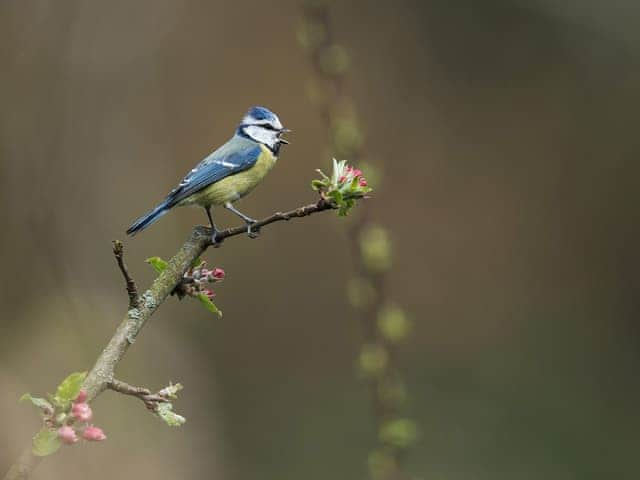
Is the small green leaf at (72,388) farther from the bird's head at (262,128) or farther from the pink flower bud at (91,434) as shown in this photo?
the bird's head at (262,128)

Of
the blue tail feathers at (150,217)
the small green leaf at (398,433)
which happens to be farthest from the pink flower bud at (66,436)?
the small green leaf at (398,433)

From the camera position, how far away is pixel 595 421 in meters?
Result: 4.98

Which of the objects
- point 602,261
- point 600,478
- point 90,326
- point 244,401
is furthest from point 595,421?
point 90,326

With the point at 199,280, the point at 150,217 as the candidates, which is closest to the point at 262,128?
the point at 150,217

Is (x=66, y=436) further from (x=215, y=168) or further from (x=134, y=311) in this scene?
(x=215, y=168)

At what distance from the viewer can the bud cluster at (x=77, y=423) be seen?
1087 mm

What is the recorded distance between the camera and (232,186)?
2373 millimetres

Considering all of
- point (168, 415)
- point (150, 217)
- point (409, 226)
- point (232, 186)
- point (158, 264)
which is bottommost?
point (168, 415)

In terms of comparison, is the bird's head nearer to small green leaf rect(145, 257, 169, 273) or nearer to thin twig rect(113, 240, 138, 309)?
small green leaf rect(145, 257, 169, 273)

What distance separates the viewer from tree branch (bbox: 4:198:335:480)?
1096mm

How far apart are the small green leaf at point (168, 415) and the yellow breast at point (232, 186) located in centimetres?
112

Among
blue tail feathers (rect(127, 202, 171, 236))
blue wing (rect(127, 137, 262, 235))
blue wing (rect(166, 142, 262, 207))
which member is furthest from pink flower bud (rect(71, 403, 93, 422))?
blue wing (rect(166, 142, 262, 207))

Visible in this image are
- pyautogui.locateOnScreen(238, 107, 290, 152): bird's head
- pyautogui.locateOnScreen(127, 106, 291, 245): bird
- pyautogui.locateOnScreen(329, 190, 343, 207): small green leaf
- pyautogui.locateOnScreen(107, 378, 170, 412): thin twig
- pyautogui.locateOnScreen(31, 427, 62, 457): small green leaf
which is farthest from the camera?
pyautogui.locateOnScreen(238, 107, 290, 152): bird's head

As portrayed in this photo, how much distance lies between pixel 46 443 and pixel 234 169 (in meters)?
1.42
